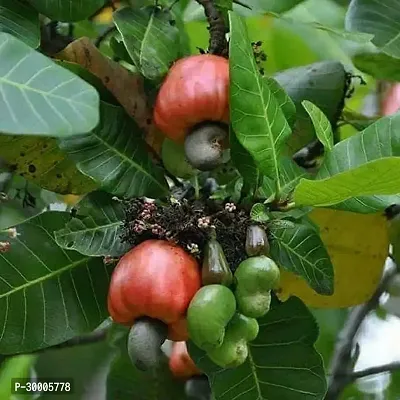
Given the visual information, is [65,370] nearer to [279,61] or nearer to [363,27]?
[279,61]

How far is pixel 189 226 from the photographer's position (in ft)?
2.40

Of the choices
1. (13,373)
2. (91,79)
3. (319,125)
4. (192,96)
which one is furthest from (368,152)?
(13,373)

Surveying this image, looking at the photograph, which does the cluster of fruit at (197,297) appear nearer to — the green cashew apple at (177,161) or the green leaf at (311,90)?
the green cashew apple at (177,161)

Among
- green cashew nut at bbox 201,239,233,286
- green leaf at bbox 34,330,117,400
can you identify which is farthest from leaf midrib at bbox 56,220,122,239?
green leaf at bbox 34,330,117,400

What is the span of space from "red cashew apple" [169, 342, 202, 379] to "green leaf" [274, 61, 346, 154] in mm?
349

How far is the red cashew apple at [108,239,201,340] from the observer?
680mm

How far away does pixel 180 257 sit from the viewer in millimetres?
707

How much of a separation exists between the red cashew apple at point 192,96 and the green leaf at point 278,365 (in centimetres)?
19

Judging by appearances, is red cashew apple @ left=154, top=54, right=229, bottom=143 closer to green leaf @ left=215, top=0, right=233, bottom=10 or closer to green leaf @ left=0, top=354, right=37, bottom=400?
green leaf @ left=215, top=0, right=233, bottom=10

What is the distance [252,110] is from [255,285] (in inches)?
5.7

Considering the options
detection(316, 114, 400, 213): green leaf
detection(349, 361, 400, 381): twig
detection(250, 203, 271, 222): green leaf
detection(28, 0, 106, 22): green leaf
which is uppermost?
detection(28, 0, 106, 22): green leaf

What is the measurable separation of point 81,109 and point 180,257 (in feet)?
0.55

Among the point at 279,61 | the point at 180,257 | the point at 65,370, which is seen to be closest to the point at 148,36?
the point at 180,257

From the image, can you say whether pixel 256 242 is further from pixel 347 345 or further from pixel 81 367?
pixel 81 367
